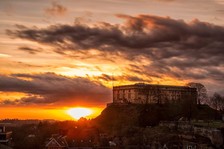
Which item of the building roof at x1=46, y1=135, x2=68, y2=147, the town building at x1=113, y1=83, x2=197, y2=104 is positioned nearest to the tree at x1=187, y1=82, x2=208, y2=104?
the town building at x1=113, y1=83, x2=197, y2=104

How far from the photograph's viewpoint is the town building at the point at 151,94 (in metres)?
148

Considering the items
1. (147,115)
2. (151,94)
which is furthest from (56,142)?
(151,94)

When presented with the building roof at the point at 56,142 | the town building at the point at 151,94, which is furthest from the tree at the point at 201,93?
the building roof at the point at 56,142

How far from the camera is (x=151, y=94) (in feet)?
487

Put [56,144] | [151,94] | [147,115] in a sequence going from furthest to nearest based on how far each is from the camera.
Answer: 1. [151,94]
2. [147,115]
3. [56,144]

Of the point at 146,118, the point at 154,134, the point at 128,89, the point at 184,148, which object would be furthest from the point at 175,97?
the point at 184,148

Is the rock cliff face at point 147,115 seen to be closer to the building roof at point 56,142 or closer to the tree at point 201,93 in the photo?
the tree at point 201,93

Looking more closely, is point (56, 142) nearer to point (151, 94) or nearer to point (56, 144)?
point (56, 144)

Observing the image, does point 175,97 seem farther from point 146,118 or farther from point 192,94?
point 146,118

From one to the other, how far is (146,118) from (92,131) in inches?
801

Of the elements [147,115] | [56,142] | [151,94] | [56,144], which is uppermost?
[151,94]

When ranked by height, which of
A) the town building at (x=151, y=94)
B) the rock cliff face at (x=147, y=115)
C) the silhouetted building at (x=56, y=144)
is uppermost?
the town building at (x=151, y=94)

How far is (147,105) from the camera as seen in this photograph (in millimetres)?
140875

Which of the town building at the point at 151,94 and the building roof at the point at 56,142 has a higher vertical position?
the town building at the point at 151,94
